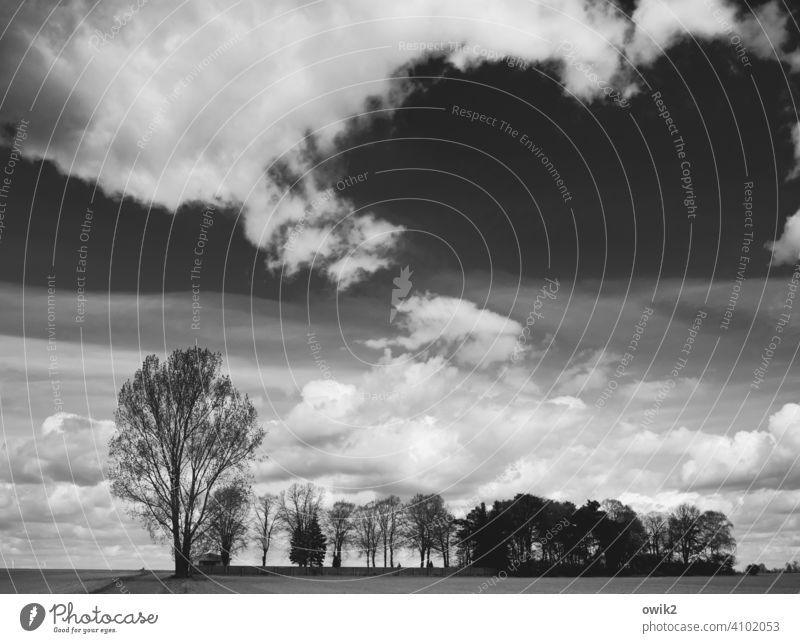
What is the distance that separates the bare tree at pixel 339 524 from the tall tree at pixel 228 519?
199 inches

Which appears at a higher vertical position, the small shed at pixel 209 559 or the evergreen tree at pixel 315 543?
the evergreen tree at pixel 315 543

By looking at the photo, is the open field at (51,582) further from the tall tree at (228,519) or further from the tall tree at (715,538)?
the tall tree at (715,538)

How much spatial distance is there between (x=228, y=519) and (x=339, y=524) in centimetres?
687

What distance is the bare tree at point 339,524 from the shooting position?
3344 centimetres

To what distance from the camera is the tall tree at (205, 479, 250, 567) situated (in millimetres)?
28438

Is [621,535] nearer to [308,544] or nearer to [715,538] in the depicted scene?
[715,538]

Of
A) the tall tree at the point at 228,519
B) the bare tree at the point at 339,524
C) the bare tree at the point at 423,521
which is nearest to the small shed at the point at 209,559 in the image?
the tall tree at the point at 228,519
